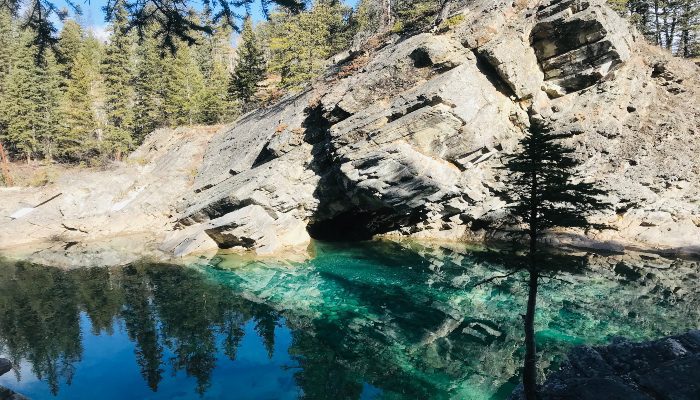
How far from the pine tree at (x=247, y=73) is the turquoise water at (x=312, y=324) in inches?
1160

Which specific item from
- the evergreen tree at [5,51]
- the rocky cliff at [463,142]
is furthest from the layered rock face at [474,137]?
the evergreen tree at [5,51]

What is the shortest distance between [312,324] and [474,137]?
1527 cm

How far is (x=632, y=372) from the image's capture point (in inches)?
351

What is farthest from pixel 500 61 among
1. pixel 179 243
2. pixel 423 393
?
pixel 179 243

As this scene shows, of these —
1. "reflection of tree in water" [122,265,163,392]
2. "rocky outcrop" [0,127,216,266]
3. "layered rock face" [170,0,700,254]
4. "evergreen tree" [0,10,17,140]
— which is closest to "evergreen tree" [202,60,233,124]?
"rocky outcrop" [0,127,216,266]

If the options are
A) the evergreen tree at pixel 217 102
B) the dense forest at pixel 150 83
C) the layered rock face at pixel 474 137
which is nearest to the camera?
the layered rock face at pixel 474 137

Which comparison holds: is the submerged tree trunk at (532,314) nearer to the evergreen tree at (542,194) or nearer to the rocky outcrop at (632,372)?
the evergreen tree at (542,194)

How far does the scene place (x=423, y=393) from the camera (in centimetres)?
1255

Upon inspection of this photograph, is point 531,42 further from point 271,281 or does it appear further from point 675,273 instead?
point 271,281

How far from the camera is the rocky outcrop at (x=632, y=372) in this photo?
806 cm

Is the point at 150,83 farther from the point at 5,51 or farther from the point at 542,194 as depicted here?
the point at 542,194

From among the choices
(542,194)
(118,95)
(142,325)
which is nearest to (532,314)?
(542,194)

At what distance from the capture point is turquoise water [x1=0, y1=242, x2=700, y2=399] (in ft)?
44.7

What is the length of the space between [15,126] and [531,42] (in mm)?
55419
